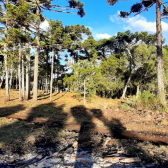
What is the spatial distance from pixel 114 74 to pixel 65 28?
10034 millimetres

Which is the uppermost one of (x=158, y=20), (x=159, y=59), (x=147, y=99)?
(x=158, y=20)

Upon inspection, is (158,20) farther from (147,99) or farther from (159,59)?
A: (147,99)

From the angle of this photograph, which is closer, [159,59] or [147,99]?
[147,99]

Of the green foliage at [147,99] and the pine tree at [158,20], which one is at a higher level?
the pine tree at [158,20]

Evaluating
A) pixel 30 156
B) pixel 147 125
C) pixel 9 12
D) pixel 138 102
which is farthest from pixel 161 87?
pixel 9 12

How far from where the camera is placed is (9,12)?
1329 cm

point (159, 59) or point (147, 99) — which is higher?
point (159, 59)

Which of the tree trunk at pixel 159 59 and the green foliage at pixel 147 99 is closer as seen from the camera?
the green foliage at pixel 147 99

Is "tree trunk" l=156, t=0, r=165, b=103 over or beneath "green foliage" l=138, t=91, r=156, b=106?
over

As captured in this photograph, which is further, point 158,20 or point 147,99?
point 158,20

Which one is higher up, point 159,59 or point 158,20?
point 158,20

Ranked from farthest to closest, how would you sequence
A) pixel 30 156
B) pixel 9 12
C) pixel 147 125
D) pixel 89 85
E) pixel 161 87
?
pixel 89 85, pixel 9 12, pixel 161 87, pixel 147 125, pixel 30 156

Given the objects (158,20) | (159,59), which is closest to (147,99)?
(159,59)

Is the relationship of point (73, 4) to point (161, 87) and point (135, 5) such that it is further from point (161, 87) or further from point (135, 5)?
point (161, 87)
